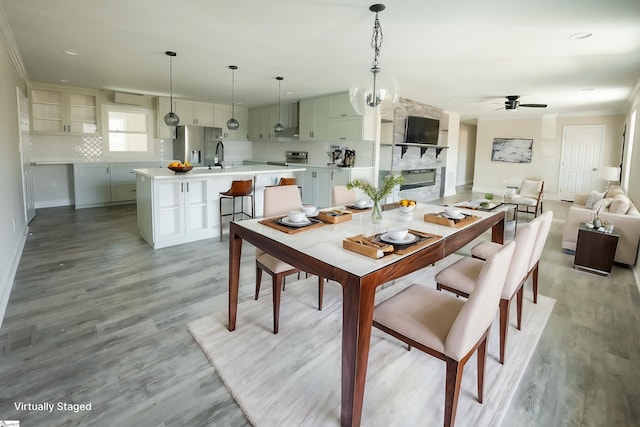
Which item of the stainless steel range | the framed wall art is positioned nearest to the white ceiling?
the stainless steel range

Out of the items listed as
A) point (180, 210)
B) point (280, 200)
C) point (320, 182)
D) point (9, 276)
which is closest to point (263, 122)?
point (320, 182)

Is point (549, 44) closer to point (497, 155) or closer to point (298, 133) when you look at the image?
point (298, 133)

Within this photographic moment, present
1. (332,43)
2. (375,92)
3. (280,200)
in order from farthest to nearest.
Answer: (332,43) → (280,200) → (375,92)

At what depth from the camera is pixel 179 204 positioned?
4.28 meters

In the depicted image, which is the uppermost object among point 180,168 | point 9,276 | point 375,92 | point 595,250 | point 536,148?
point 536,148

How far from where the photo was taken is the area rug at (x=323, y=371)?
1646mm

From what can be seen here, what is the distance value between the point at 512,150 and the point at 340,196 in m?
8.47

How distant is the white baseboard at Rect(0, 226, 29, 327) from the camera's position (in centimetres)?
253

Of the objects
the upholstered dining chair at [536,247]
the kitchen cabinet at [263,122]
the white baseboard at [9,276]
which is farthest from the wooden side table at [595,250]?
the kitchen cabinet at [263,122]

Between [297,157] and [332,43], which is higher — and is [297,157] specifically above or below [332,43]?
below

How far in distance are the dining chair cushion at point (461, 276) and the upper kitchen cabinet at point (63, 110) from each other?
7229 mm

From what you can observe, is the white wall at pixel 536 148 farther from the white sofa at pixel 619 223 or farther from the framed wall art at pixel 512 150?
the white sofa at pixel 619 223

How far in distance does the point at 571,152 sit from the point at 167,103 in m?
9.99

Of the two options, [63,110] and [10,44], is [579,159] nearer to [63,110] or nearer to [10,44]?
[10,44]
